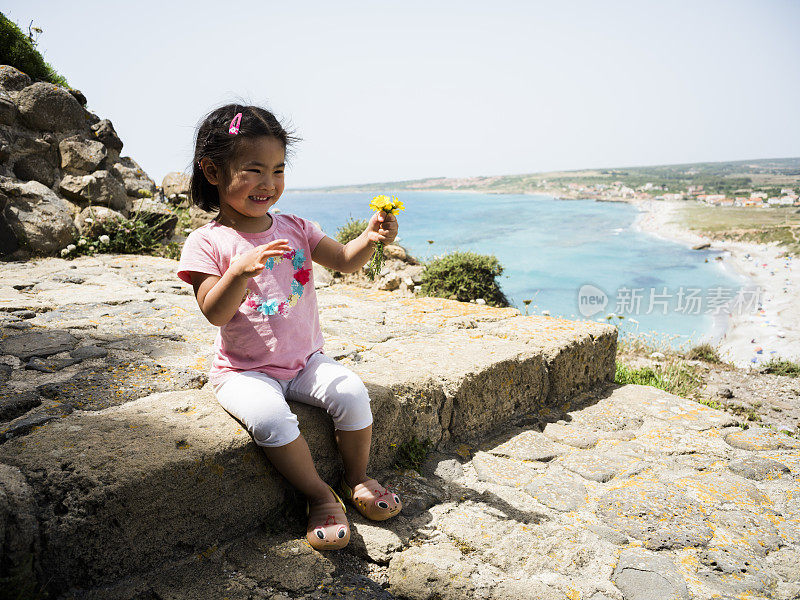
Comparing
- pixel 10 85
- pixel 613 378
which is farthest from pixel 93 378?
pixel 10 85

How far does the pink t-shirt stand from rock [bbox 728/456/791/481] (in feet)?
7.16

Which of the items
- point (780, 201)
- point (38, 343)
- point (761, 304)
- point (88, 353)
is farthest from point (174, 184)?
point (780, 201)

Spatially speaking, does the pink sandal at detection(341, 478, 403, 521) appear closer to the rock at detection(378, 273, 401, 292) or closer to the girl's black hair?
the girl's black hair

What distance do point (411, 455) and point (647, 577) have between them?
100cm

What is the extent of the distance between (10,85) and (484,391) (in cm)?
709

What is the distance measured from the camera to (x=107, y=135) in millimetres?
7434

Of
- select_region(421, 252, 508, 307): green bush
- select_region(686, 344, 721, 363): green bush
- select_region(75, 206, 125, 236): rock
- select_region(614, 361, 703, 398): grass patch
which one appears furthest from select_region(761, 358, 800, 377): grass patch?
select_region(75, 206, 125, 236): rock

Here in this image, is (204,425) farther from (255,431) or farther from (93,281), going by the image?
(93,281)

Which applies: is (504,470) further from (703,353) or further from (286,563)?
(703,353)

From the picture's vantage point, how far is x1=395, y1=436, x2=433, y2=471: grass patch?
7.79 ft

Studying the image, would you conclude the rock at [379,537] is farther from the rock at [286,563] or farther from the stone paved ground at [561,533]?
the rock at [286,563]

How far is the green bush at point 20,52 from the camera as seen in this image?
6.93 m

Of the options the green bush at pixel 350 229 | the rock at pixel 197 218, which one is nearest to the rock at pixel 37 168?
the rock at pixel 197 218

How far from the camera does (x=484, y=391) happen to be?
275cm
